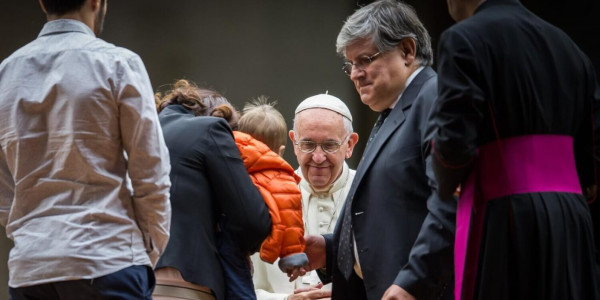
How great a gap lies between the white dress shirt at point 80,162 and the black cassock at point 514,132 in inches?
31.5

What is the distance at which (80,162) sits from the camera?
8.63 feet

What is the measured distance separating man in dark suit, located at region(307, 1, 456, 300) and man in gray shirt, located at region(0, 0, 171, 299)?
71cm

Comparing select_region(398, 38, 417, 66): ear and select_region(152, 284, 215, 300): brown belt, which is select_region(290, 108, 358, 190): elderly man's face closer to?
select_region(398, 38, 417, 66): ear

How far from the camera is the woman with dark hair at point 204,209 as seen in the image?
3.30 meters

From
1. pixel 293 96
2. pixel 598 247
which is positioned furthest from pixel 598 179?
pixel 293 96

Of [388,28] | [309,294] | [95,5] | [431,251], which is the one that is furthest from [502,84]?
[309,294]

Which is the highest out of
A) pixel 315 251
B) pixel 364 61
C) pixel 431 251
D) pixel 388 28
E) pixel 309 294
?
pixel 388 28

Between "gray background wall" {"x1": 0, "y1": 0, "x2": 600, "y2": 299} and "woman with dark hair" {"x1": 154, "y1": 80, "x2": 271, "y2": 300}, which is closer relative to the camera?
"woman with dark hair" {"x1": 154, "y1": 80, "x2": 271, "y2": 300}

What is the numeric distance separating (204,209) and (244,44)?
2987 mm

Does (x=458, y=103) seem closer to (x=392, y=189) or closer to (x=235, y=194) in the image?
(x=392, y=189)

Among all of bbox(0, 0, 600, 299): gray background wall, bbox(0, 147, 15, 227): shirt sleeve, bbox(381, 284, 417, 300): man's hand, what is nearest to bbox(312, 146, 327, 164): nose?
bbox(0, 0, 600, 299): gray background wall

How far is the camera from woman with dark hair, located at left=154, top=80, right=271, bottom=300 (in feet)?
10.8

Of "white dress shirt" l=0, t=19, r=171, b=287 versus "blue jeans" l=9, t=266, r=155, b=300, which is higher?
"white dress shirt" l=0, t=19, r=171, b=287

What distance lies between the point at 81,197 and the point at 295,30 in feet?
12.4
